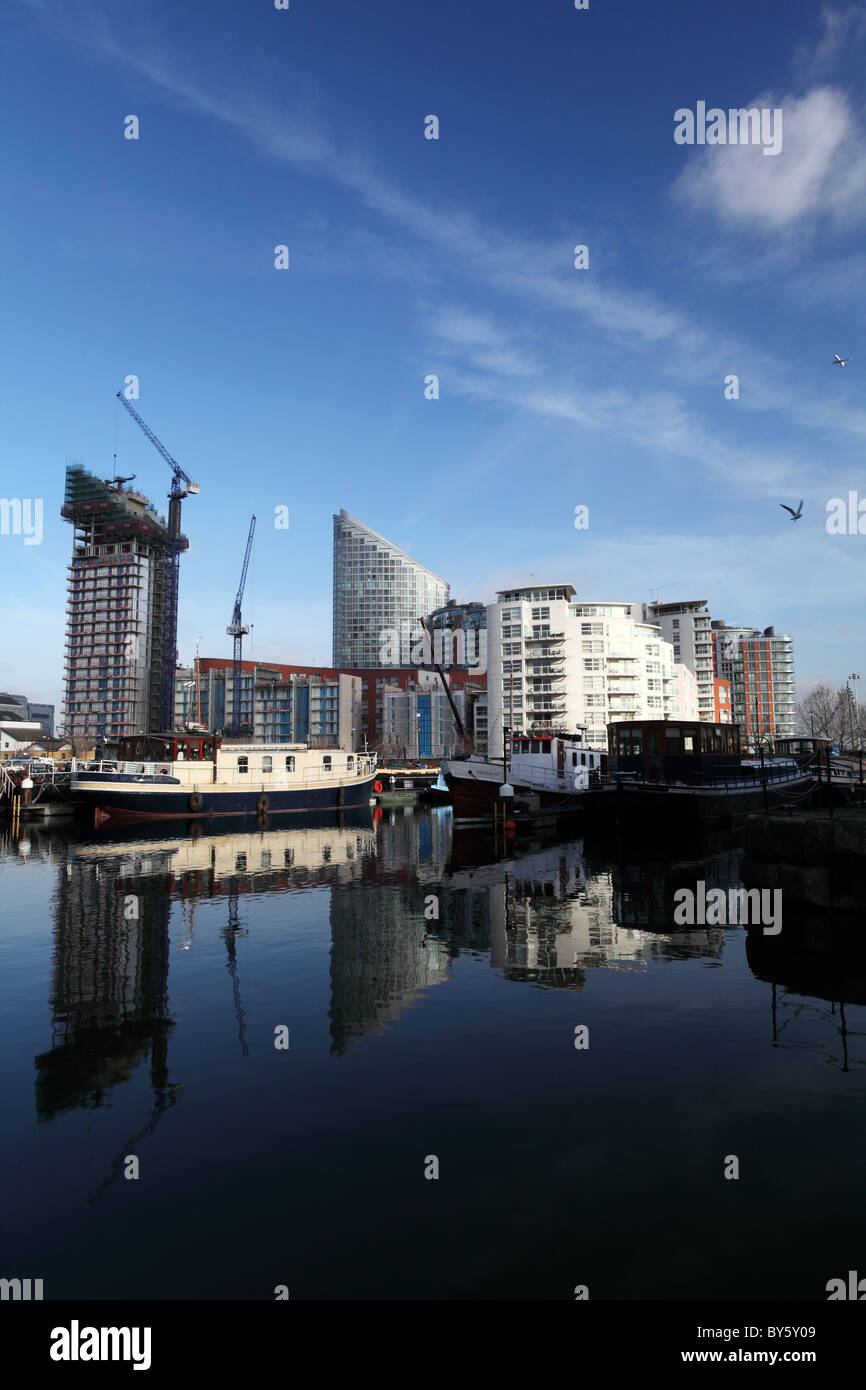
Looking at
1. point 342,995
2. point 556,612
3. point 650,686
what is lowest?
point 342,995

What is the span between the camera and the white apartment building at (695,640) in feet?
620

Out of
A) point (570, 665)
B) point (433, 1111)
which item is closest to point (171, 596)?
point (570, 665)

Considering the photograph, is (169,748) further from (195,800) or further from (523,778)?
(523,778)

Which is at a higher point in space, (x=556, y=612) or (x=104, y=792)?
(x=556, y=612)

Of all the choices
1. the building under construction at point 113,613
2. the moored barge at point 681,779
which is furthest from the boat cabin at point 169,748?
the building under construction at point 113,613

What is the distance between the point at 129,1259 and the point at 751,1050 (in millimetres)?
9633

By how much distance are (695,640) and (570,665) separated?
76.3 m

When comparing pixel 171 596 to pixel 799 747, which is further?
pixel 171 596

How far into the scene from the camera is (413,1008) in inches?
598

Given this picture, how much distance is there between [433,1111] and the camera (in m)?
10.5

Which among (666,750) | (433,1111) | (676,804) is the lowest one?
(433,1111)
